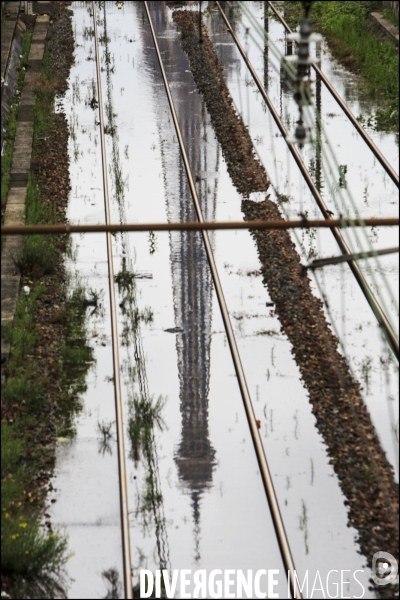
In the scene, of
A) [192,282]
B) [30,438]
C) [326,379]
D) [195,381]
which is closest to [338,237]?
[192,282]

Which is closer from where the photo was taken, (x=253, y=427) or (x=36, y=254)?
(x=253, y=427)

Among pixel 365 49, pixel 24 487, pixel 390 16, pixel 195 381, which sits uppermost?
pixel 390 16

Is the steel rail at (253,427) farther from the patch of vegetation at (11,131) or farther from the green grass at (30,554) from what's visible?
the patch of vegetation at (11,131)

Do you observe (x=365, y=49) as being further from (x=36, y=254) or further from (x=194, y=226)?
(x=194, y=226)

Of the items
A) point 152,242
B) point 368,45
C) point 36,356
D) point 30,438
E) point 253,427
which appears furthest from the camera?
point 368,45

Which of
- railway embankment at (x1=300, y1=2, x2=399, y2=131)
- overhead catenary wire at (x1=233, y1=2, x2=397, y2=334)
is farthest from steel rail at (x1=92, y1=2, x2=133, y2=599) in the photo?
railway embankment at (x1=300, y1=2, x2=399, y2=131)

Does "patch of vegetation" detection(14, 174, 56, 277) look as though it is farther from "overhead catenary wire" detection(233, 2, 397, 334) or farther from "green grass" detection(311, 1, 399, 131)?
"green grass" detection(311, 1, 399, 131)

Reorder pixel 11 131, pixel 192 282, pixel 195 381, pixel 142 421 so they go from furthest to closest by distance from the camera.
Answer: pixel 11 131, pixel 192 282, pixel 195 381, pixel 142 421
